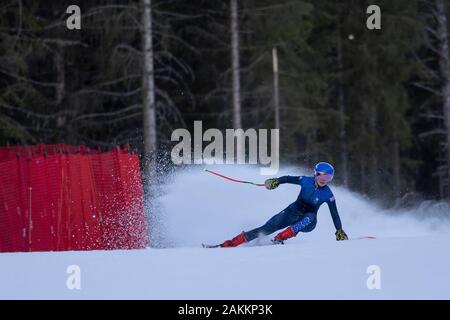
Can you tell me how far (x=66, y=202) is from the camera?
39.7ft

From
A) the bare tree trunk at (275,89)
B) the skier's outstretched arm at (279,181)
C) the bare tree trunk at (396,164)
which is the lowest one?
the bare tree trunk at (396,164)

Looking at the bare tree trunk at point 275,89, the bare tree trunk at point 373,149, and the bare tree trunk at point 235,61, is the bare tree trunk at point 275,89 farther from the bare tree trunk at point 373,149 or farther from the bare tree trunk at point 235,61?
the bare tree trunk at point 373,149

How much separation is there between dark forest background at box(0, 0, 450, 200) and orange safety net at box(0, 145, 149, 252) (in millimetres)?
7244

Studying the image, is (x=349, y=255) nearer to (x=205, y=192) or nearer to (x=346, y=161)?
(x=205, y=192)

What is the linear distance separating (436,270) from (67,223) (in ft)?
18.0

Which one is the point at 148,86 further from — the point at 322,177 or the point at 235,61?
the point at 322,177

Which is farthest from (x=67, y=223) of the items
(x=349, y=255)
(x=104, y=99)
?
(x=104, y=99)

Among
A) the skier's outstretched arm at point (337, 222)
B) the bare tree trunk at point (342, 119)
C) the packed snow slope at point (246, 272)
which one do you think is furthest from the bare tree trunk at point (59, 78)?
the packed snow slope at point (246, 272)

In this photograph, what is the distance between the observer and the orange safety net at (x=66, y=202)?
11.8 metres

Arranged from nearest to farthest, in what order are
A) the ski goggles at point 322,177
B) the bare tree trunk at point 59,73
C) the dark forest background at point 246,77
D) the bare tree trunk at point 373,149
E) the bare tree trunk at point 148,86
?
the ski goggles at point 322,177, the bare tree trunk at point 148,86, the dark forest background at point 246,77, the bare tree trunk at point 59,73, the bare tree trunk at point 373,149

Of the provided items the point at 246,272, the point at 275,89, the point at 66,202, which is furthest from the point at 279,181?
the point at 275,89

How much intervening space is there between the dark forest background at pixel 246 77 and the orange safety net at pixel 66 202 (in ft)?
23.8

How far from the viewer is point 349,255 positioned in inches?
378

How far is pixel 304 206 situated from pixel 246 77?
54.2ft
